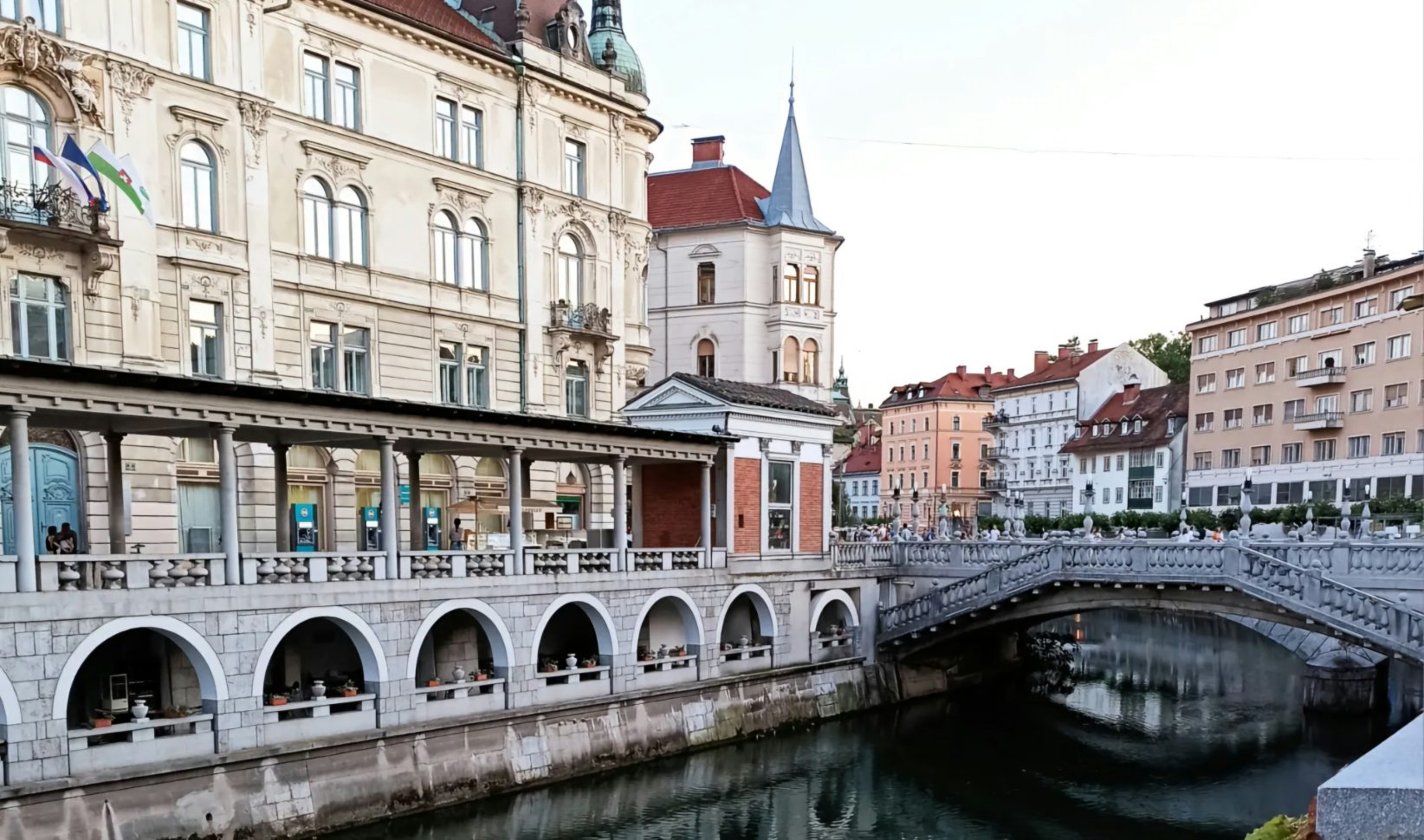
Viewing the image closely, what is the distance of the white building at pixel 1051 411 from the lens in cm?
9325

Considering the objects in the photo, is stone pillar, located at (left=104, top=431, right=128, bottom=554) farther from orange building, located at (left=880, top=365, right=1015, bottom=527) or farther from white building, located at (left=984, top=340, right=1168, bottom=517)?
orange building, located at (left=880, top=365, right=1015, bottom=527)

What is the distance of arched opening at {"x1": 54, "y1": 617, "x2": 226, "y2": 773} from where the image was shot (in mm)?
20641

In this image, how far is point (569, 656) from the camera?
3030cm

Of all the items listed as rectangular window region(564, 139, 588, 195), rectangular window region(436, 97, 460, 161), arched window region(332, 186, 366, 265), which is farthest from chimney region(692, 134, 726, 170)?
arched window region(332, 186, 366, 265)

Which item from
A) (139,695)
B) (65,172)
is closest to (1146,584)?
(139,695)

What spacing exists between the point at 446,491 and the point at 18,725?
64.7ft

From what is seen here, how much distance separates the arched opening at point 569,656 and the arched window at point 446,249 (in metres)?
12.3

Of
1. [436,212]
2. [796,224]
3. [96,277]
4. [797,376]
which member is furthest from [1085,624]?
[96,277]

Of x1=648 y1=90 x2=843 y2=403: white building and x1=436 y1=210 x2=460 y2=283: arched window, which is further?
x1=648 y1=90 x2=843 y2=403: white building

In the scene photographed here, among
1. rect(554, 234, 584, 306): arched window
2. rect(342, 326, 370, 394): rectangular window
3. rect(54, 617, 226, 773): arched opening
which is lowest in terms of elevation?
rect(54, 617, 226, 773): arched opening

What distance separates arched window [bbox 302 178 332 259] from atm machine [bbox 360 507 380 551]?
8.30 meters

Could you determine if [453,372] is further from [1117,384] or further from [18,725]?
[1117,384]

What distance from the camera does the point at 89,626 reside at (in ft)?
67.9

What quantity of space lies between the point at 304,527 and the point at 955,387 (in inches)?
3317
